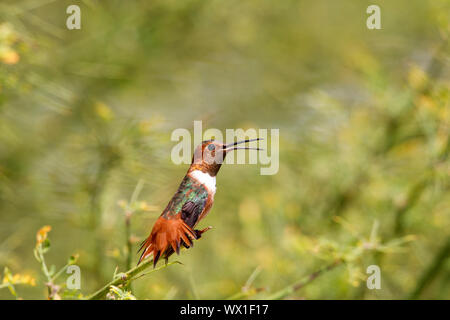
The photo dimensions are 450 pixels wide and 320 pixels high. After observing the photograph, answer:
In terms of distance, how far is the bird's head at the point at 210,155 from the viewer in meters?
0.84

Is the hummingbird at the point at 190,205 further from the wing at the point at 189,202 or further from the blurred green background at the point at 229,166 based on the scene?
the blurred green background at the point at 229,166

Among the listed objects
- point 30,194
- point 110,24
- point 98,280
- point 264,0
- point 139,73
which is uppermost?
point 264,0

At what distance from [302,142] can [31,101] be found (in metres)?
1.53

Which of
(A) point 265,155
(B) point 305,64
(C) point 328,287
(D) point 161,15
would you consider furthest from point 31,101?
(B) point 305,64

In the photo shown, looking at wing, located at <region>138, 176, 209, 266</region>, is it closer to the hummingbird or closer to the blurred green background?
the hummingbird

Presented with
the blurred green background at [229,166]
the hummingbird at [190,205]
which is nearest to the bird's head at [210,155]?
the hummingbird at [190,205]

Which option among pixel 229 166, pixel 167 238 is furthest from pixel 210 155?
pixel 229 166

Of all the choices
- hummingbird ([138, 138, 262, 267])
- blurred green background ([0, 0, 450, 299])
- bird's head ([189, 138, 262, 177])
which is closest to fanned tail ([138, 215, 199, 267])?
hummingbird ([138, 138, 262, 267])

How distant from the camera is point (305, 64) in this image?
401 cm

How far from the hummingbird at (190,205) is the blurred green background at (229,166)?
0.38 metres

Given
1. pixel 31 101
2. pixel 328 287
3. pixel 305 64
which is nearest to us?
pixel 328 287

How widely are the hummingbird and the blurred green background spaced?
379mm

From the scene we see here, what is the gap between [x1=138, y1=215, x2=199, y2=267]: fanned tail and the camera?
787 mm
